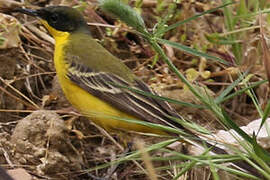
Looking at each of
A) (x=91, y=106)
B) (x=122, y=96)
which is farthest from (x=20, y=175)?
(x=122, y=96)

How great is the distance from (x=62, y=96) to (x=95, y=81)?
1.88 feet

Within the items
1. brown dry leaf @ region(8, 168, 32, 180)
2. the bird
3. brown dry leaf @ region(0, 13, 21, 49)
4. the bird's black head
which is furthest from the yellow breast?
brown dry leaf @ region(8, 168, 32, 180)

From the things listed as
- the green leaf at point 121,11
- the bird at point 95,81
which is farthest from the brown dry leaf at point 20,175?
the green leaf at point 121,11

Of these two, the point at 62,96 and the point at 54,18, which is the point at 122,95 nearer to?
the point at 62,96

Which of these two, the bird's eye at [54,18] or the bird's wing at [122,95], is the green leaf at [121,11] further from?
the bird's eye at [54,18]

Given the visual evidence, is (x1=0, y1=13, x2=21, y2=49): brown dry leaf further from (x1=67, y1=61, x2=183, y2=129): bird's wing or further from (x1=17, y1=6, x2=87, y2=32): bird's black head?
(x1=67, y1=61, x2=183, y2=129): bird's wing

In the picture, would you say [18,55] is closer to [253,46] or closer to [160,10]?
[160,10]

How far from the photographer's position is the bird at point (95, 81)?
387 centimetres

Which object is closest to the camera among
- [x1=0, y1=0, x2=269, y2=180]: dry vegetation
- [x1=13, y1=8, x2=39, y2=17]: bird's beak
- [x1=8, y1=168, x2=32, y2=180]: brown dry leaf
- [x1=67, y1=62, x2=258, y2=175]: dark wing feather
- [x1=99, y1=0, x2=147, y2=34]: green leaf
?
[x1=99, y1=0, x2=147, y2=34]: green leaf

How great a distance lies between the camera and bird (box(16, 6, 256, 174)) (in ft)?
12.7

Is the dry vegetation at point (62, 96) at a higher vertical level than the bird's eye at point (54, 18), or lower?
lower

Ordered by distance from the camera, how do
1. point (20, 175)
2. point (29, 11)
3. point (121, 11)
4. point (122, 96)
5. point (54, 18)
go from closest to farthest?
1. point (121, 11)
2. point (20, 175)
3. point (122, 96)
4. point (29, 11)
5. point (54, 18)

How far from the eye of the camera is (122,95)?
4.00 meters

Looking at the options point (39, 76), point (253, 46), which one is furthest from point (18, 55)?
point (253, 46)
